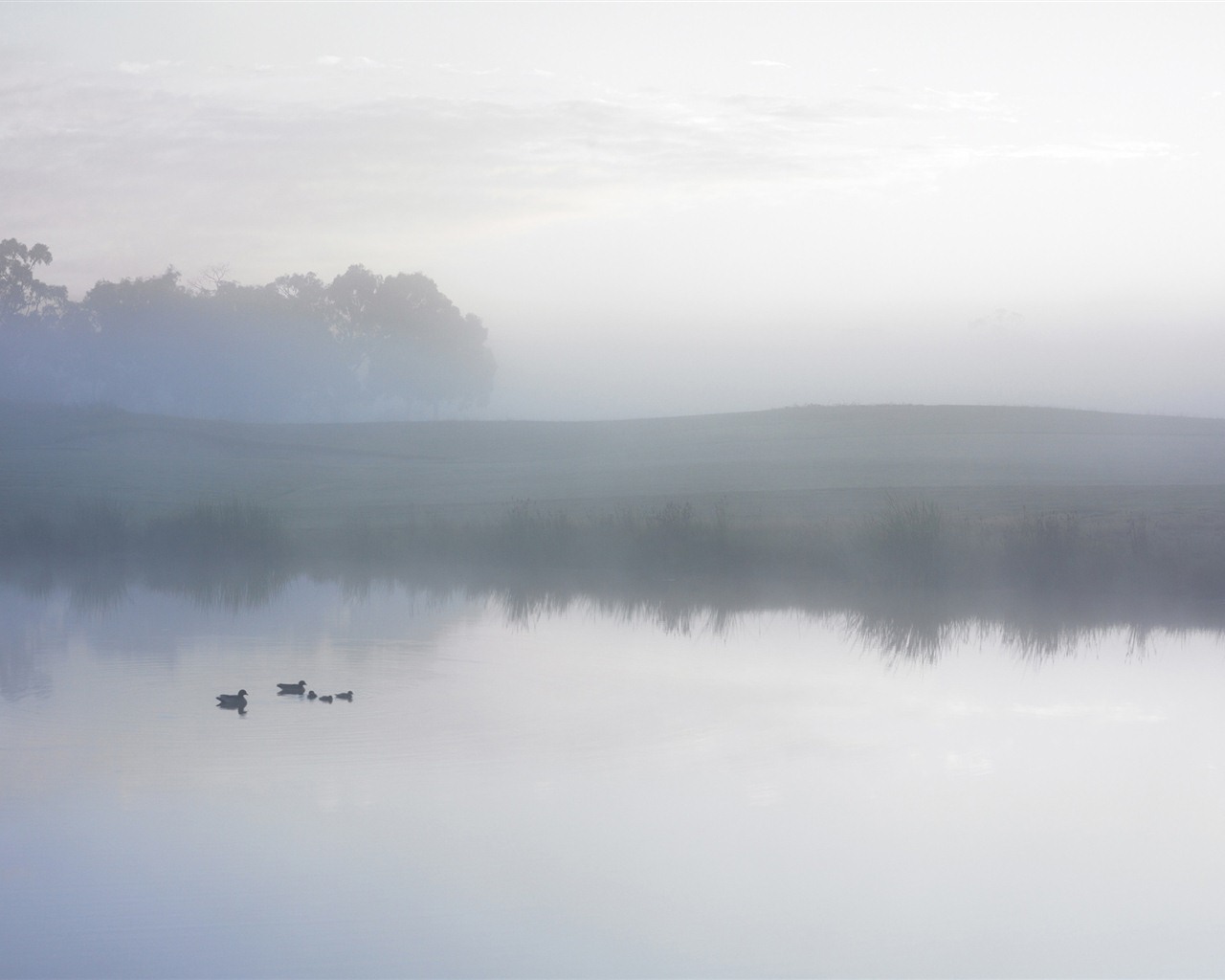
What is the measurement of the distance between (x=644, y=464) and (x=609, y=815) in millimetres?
31177

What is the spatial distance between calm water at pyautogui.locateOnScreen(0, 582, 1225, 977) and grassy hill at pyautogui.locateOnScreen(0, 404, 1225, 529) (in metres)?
7.40

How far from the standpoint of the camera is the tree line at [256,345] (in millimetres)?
59531

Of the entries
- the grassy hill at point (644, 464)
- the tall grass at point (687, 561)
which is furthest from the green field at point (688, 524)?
the grassy hill at point (644, 464)

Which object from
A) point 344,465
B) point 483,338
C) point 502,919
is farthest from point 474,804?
point 483,338

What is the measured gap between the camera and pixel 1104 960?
4926mm

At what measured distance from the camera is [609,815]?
6414 millimetres

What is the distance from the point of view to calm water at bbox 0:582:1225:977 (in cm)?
495

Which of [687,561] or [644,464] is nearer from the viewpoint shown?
[687,561]

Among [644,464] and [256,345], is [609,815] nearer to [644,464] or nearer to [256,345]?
[644,464]

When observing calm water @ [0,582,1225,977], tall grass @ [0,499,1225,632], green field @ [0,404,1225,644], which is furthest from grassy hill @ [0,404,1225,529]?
calm water @ [0,582,1225,977]

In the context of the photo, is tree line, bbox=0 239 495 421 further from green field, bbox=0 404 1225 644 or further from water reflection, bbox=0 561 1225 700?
water reflection, bbox=0 561 1225 700

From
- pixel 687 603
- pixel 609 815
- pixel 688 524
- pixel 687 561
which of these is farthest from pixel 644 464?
pixel 609 815

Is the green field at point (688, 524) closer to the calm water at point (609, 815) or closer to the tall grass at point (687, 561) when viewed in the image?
the tall grass at point (687, 561)

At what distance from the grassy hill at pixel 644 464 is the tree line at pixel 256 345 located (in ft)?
29.6
